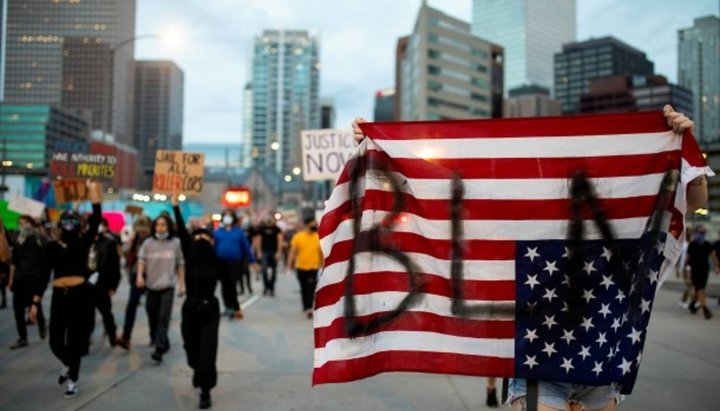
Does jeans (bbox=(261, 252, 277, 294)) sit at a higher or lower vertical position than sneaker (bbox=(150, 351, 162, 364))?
higher

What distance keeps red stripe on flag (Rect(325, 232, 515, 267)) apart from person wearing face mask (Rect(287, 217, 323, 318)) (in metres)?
8.59

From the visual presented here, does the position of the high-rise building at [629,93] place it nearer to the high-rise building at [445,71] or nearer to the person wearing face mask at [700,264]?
the high-rise building at [445,71]

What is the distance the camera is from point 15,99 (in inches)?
706

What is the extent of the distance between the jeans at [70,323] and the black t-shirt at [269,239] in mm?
9063

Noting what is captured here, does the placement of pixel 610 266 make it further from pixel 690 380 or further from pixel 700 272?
pixel 700 272

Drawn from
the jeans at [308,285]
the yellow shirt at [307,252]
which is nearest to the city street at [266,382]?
the jeans at [308,285]

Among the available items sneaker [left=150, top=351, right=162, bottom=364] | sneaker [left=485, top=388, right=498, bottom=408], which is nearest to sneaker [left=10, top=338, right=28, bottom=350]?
sneaker [left=150, top=351, right=162, bottom=364]

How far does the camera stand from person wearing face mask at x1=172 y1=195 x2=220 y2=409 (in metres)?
5.86

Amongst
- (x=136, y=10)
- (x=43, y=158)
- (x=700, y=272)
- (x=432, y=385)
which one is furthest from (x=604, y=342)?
(x=43, y=158)

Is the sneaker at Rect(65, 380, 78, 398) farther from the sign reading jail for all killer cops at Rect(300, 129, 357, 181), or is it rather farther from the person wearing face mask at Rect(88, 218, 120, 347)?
the sign reading jail for all killer cops at Rect(300, 129, 357, 181)

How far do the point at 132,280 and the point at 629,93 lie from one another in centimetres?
18865

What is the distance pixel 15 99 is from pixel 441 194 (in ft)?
60.9

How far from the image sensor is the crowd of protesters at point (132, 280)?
6.20 m

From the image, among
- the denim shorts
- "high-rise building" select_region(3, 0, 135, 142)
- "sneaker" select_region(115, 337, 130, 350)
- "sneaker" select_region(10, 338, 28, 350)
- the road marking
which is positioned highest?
"high-rise building" select_region(3, 0, 135, 142)
